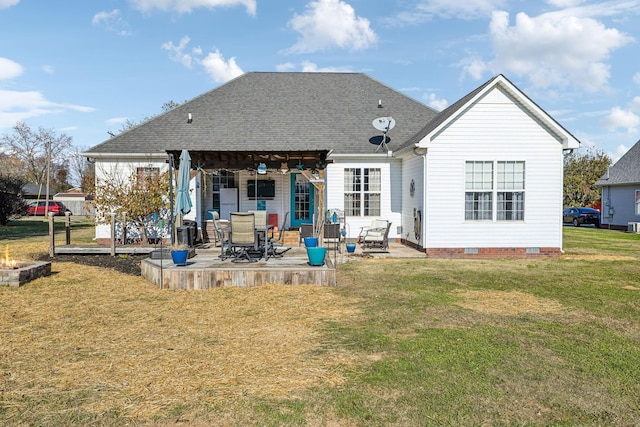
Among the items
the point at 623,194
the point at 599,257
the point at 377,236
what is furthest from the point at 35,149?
the point at 599,257

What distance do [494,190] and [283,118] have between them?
29.1 ft

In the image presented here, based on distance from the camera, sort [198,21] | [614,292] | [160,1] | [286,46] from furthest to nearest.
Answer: [286,46], [198,21], [160,1], [614,292]

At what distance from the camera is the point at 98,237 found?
16.9 meters

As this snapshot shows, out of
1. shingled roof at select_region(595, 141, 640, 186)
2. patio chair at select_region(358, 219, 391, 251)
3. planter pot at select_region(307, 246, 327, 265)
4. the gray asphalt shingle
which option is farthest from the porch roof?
shingled roof at select_region(595, 141, 640, 186)

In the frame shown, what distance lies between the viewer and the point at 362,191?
17016mm

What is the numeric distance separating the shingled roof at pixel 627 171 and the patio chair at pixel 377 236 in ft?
64.4

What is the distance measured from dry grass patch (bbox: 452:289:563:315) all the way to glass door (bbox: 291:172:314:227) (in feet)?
31.6

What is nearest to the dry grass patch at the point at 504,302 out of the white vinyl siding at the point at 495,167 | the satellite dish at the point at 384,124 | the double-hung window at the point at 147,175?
the white vinyl siding at the point at 495,167

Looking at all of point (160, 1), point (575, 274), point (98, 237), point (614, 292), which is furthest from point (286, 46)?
point (614, 292)

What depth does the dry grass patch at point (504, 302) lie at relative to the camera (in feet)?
23.8

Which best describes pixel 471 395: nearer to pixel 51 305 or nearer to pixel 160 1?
pixel 51 305

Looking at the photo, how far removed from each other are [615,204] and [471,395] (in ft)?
101

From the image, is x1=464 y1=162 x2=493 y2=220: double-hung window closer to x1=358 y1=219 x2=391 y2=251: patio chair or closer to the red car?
x1=358 y1=219 x2=391 y2=251: patio chair

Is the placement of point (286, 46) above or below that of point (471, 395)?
above
